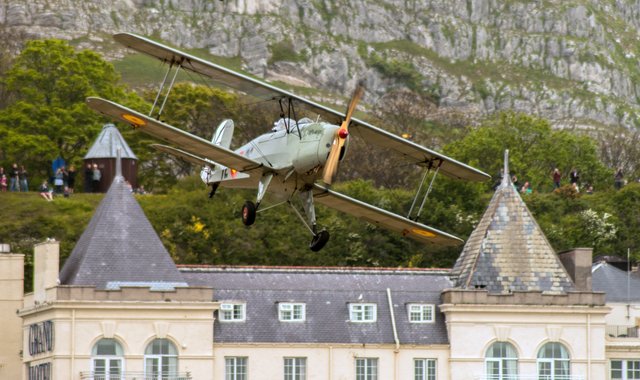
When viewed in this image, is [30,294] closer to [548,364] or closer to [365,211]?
[548,364]

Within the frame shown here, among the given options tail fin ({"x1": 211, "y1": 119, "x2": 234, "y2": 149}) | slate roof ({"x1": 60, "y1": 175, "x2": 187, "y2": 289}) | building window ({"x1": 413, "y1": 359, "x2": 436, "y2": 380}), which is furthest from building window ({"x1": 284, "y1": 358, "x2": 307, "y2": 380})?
tail fin ({"x1": 211, "y1": 119, "x2": 234, "y2": 149})

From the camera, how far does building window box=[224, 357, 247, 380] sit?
112 meters

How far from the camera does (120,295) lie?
111062mm

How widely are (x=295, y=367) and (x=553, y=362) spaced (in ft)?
45.1

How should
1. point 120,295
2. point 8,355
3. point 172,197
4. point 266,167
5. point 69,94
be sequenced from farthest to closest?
point 69,94 → point 172,197 → point 8,355 → point 120,295 → point 266,167

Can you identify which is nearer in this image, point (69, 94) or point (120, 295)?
point (120, 295)

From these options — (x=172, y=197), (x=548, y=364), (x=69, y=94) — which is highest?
(x=69, y=94)

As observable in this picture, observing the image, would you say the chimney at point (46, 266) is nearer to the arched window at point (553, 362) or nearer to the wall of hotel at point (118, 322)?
the wall of hotel at point (118, 322)

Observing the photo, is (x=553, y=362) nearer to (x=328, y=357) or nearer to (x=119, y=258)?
(x=328, y=357)

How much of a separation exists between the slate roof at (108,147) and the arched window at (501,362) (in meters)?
50.9

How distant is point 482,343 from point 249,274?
512 inches

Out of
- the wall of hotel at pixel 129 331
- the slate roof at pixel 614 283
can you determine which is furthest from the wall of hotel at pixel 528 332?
the wall of hotel at pixel 129 331

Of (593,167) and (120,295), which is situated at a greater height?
(593,167)

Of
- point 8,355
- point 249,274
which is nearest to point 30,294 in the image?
point 8,355
